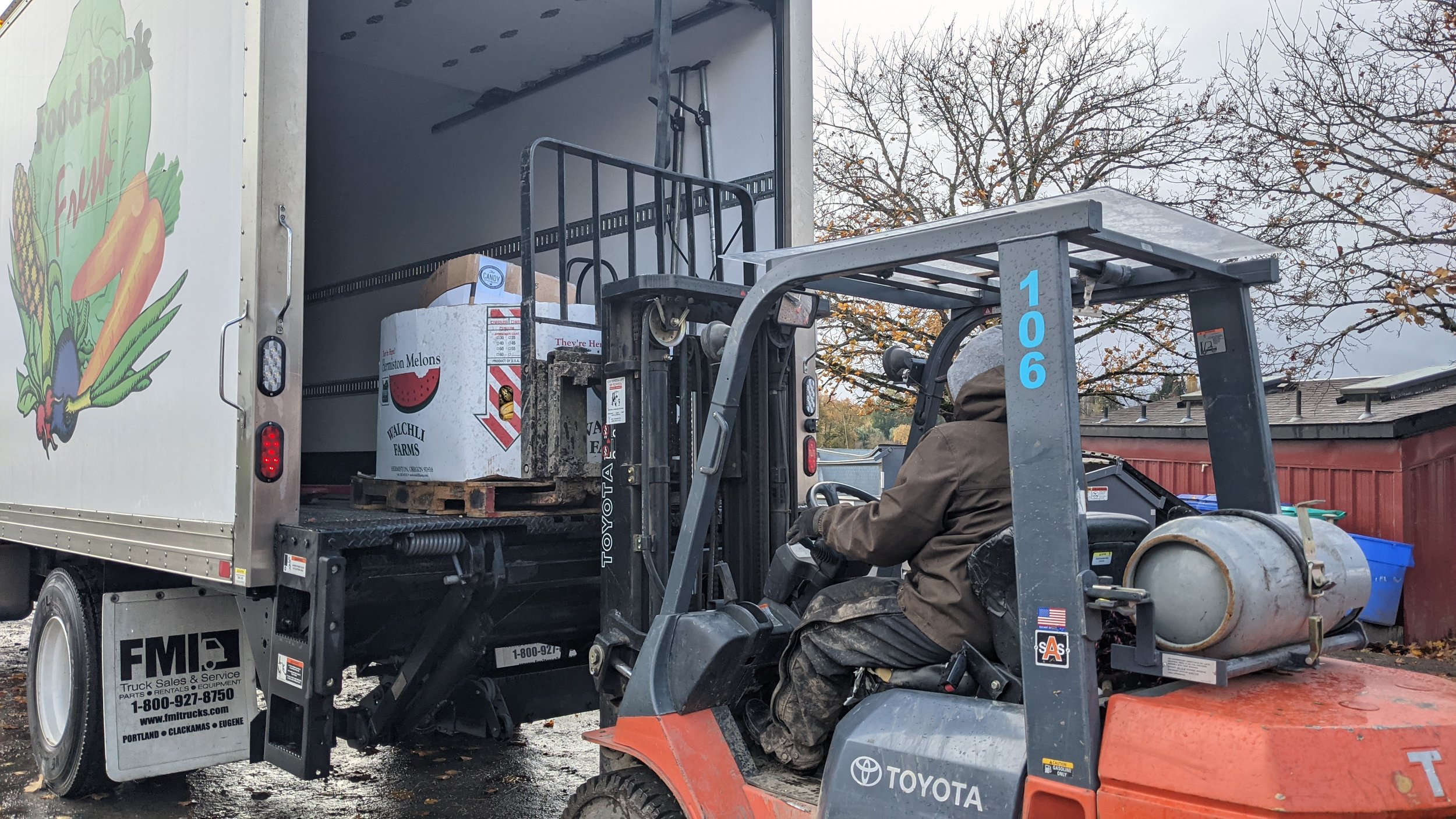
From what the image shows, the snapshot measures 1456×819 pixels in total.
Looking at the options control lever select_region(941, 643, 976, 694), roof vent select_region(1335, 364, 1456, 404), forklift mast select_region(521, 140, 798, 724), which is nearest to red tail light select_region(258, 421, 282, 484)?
forklift mast select_region(521, 140, 798, 724)

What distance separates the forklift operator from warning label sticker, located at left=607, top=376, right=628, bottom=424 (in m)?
1.17

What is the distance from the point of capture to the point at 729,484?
13.5ft

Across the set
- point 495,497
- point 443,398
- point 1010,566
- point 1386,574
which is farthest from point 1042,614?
point 1386,574

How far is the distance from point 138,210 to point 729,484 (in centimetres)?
297

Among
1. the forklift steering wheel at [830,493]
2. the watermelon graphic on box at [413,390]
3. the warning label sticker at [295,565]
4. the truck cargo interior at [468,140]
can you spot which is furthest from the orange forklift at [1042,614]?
the truck cargo interior at [468,140]

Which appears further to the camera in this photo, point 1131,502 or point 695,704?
point 1131,502

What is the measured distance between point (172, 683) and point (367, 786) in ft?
3.85

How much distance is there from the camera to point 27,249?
21.2ft

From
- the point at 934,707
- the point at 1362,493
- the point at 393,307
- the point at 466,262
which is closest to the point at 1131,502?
the point at 1362,493

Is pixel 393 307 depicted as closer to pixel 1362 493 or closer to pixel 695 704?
pixel 695 704

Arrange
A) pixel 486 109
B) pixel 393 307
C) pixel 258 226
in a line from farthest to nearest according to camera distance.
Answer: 1. pixel 393 307
2. pixel 486 109
3. pixel 258 226

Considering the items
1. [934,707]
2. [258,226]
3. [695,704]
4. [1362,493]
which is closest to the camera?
[934,707]

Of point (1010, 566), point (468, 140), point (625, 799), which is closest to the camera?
point (1010, 566)

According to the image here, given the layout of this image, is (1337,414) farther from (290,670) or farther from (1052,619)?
(290,670)
